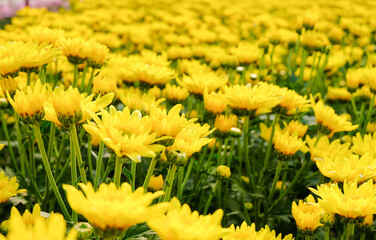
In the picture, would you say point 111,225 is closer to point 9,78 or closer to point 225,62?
point 9,78

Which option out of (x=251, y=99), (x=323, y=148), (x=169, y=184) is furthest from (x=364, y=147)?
(x=169, y=184)

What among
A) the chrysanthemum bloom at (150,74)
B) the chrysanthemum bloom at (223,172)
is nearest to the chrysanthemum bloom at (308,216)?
the chrysanthemum bloom at (223,172)

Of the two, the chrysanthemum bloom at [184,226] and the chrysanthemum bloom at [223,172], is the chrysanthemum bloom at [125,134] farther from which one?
the chrysanthemum bloom at [223,172]

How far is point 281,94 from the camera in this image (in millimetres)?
1927

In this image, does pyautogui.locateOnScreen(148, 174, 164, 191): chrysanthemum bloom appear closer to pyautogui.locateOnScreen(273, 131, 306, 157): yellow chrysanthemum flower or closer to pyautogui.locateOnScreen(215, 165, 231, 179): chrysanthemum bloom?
pyautogui.locateOnScreen(215, 165, 231, 179): chrysanthemum bloom

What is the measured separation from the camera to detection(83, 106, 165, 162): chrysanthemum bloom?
1064mm

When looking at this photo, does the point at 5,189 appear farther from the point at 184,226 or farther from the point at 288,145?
the point at 288,145

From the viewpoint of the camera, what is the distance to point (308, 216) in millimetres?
1403

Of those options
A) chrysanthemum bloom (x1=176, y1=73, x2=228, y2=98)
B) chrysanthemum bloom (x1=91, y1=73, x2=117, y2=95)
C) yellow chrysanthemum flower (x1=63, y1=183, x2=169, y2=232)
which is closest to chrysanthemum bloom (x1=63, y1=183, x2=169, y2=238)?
yellow chrysanthemum flower (x1=63, y1=183, x2=169, y2=232)

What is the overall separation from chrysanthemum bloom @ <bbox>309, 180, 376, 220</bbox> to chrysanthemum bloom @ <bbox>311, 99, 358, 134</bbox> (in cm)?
69

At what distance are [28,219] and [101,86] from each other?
664 millimetres

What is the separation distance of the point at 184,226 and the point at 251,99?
38.8 inches

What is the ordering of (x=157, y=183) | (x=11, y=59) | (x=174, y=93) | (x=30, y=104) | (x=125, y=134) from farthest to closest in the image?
(x=174, y=93), (x=157, y=183), (x=11, y=59), (x=30, y=104), (x=125, y=134)

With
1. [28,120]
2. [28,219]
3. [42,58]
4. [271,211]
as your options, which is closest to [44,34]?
[42,58]
